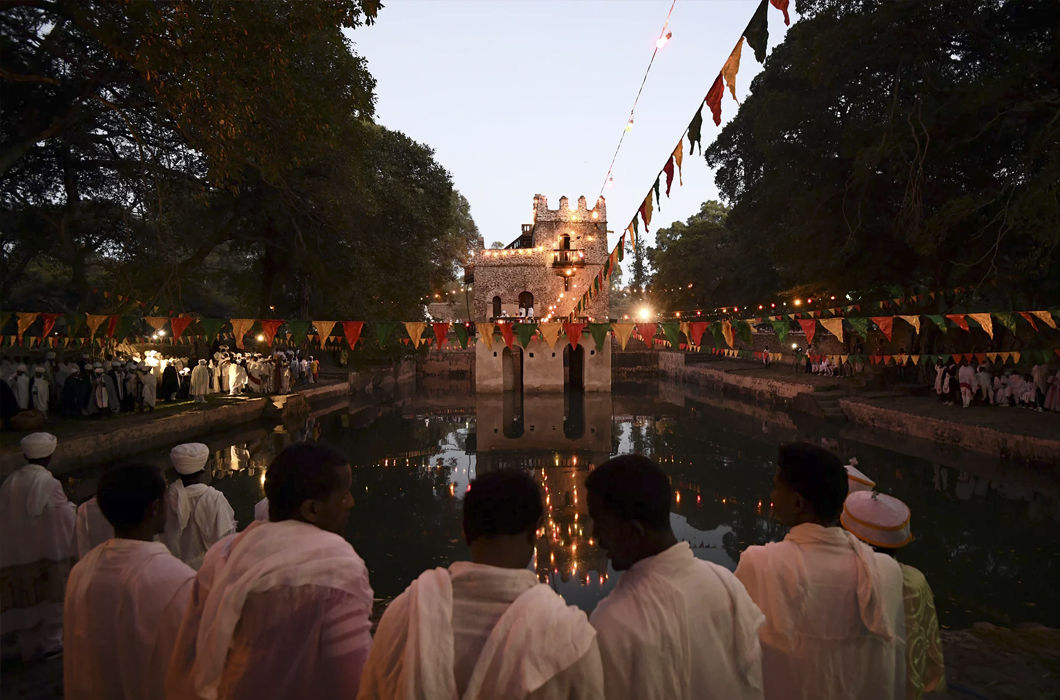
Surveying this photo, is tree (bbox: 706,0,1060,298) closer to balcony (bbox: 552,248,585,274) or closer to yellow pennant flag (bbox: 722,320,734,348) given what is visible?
yellow pennant flag (bbox: 722,320,734,348)

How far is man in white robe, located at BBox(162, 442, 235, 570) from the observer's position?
379 cm

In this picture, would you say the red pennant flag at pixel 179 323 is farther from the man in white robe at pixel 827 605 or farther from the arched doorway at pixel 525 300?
the arched doorway at pixel 525 300

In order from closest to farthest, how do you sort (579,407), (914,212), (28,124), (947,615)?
1. (947,615)
2. (28,124)
3. (914,212)
4. (579,407)

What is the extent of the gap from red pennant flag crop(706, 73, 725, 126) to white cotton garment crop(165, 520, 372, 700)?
586 cm

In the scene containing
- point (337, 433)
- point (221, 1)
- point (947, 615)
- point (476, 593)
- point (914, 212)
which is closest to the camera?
point (476, 593)

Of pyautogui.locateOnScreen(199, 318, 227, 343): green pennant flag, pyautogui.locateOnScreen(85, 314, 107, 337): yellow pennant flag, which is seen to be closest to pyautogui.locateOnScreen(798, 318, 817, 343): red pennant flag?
pyautogui.locateOnScreen(199, 318, 227, 343): green pennant flag

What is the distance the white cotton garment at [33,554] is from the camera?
4.14 meters

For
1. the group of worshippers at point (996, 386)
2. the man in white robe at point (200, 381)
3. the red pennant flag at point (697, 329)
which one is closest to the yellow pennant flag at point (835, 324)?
the red pennant flag at point (697, 329)

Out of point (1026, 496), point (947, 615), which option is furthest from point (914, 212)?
point (947, 615)

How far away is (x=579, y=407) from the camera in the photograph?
26.0 meters

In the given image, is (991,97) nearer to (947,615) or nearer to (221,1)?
(947,615)

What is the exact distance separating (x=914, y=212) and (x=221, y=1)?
1572 centimetres

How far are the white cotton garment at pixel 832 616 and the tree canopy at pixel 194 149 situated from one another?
8851mm

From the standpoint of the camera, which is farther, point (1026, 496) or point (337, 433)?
point (337, 433)
